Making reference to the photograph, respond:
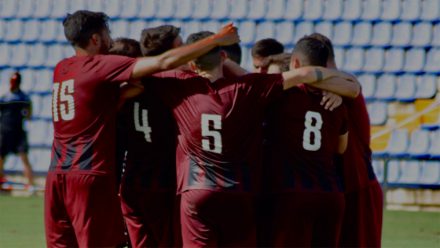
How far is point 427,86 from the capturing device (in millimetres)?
16109

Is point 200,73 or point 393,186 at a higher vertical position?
point 200,73

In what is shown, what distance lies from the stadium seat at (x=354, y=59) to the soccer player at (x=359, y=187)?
Answer: 8775 millimetres

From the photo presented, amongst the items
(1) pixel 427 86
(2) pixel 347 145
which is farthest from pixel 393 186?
(2) pixel 347 145

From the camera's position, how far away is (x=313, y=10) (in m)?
17.2

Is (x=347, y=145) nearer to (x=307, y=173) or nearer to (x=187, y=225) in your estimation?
(x=307, y=173)

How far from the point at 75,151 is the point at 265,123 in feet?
4.09

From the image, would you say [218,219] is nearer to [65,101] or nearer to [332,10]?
[65,101]

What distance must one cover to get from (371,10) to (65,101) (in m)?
10.1

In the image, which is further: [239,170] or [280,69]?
[280,69]

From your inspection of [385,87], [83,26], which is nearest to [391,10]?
[385,87]

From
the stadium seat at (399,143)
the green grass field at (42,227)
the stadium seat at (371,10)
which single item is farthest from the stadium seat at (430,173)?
the stadium seat at (371,10)

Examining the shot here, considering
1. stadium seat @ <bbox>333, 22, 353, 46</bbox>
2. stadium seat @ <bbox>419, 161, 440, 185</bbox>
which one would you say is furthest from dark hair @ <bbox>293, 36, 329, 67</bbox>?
stadium seat @ <bbox>333, 22, 353, 46</bbox>

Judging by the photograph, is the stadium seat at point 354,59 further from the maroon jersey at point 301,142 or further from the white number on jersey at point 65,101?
the white number on jersey at point 65,101

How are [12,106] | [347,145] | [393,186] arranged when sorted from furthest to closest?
[12,106]
[393,186]
[347,145]
